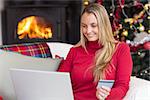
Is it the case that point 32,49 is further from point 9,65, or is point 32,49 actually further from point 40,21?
point 40,21

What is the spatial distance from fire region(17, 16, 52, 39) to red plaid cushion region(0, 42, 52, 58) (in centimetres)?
201

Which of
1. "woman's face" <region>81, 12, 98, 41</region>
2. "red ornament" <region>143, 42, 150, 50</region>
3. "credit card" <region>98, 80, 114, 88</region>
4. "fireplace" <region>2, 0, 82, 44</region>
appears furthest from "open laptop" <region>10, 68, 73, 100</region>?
"fireplace" <region>2, 0, 82, 44</region>

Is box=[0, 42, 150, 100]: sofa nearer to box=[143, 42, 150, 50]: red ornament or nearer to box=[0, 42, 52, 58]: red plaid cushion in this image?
box=[0, 42, 52, 58]: red plaid cushion

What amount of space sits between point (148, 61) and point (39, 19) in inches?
56.5

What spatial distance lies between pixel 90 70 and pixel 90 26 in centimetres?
24

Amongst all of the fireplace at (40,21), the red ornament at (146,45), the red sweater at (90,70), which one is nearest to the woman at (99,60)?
the red sweater at (90,70)

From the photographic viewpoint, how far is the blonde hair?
1.71 m

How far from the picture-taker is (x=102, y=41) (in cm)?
176

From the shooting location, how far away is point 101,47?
5.91 feet

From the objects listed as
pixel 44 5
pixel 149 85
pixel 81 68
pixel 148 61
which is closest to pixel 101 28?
pixel 81 68

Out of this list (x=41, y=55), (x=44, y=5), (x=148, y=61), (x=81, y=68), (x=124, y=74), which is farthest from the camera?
(x=44, y=5)

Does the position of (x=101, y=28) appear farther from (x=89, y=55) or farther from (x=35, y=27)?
(x=35, y=27)

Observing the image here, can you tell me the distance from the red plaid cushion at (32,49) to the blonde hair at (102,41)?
388 millimetres

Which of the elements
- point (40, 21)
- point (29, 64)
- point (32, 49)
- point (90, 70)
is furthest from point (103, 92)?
point (40, 21)
